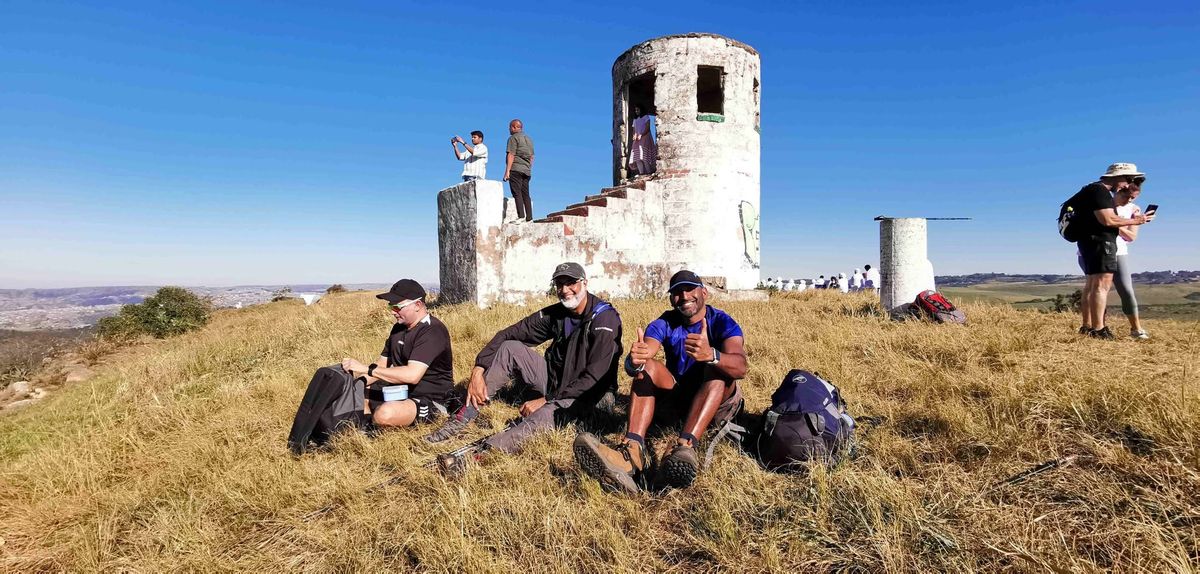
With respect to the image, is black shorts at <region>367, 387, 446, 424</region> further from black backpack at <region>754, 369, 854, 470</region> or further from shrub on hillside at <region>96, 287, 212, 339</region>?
shrub on hillside at <region>96, 287, 212, 339</region>

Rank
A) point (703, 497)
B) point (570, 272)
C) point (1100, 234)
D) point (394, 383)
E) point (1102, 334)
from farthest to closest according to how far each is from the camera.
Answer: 1. point (1102, 334)
2. point (1100, 234)
3. point (570, 272)
4. point (394, 383)
5. point (703, 497)

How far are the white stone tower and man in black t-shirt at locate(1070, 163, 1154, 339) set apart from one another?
637 centimetres

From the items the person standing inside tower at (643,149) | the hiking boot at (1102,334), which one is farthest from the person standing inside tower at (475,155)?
the hiking boot at (1102,334)

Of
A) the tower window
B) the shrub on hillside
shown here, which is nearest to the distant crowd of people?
the tower window

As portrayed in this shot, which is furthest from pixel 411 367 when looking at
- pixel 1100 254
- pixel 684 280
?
pixel 1100 254

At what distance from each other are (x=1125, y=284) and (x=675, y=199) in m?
7.40

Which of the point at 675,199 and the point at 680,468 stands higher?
the point at 675,199

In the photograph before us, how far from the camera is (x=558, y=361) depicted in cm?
419

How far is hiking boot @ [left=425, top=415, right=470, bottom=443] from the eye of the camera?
140 inches

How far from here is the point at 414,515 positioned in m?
2.57

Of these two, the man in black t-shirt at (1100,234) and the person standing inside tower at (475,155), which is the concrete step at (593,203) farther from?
the man in black t-shirt at (1100,234)

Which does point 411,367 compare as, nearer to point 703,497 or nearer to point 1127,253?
point 703,497

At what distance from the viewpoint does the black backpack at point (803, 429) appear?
9.38 ft

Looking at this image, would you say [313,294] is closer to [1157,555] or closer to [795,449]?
[795,449]
